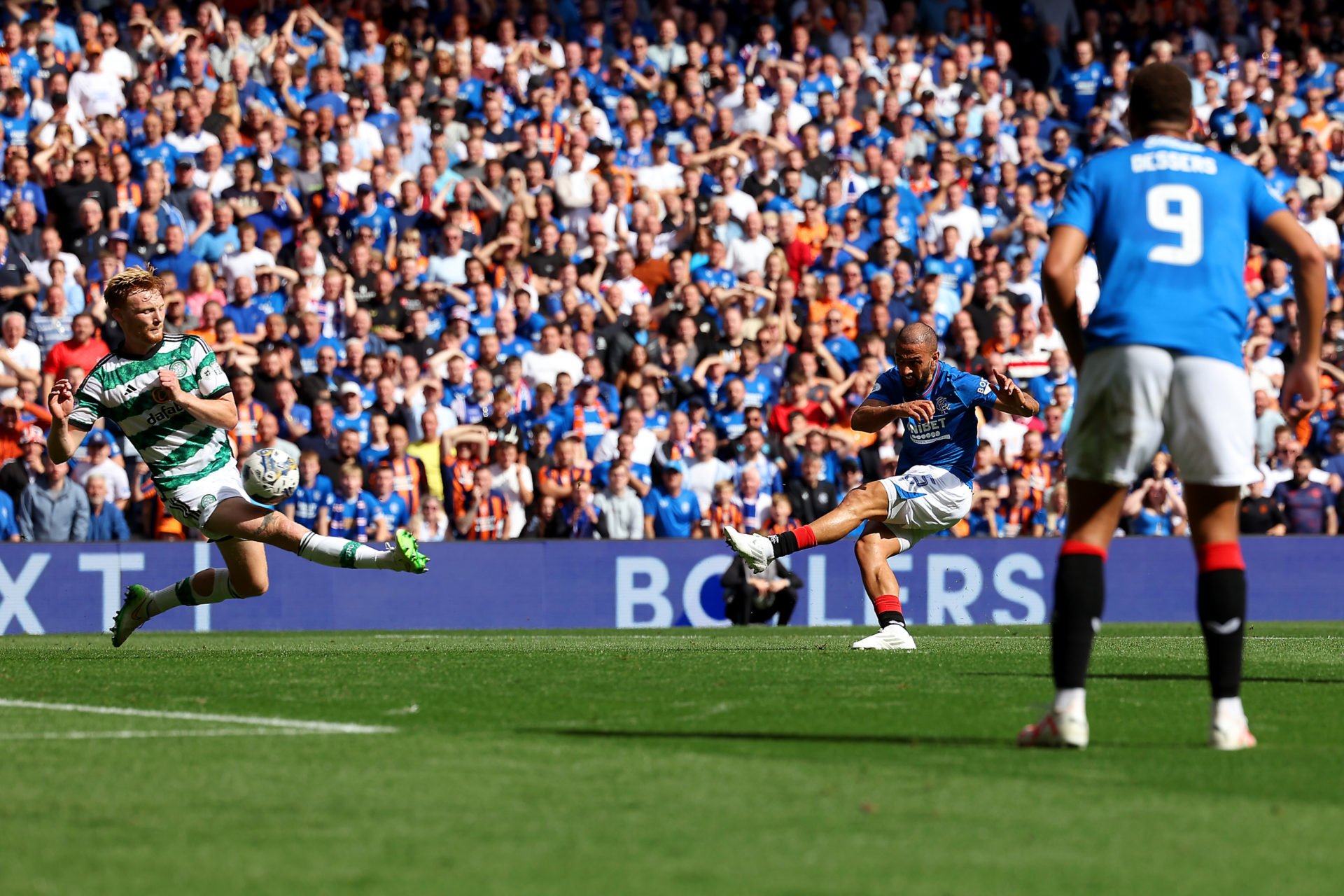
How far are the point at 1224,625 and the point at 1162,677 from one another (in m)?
3.45

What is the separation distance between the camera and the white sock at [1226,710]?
6.49 m

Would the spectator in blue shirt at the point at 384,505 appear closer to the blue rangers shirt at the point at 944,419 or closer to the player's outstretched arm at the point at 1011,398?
the blue rangers shirt at the point at 944,419

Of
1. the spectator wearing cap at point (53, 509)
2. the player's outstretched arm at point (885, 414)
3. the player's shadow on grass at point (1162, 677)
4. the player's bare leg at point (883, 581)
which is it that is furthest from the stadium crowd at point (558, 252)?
the player's shadow on grass at point (1162, 677)

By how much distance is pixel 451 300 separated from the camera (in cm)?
2080

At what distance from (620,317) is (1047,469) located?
16.0 feet

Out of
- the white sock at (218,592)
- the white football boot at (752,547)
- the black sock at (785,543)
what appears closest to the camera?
the white sock at (218,592)

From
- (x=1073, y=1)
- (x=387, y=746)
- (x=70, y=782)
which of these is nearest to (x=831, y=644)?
(x=387, y=746)

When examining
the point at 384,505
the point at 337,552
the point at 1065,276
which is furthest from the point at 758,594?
the point at 1065,276

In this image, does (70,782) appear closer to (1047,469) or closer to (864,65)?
(1047,469)

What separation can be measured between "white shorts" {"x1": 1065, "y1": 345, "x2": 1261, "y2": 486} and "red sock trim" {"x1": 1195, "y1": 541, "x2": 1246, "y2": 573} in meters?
0.23

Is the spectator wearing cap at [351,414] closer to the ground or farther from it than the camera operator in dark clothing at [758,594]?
farther from it

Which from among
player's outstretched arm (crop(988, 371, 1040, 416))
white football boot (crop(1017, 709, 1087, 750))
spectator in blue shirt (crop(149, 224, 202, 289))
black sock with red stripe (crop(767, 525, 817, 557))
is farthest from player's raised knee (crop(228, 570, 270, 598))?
spectator in blue shirt (crop(149, 224, 202, 289))

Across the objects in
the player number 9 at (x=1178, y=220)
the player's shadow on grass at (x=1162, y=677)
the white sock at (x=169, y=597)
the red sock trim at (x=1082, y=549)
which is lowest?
the player's shadow on grass at (x=1162, y=677)

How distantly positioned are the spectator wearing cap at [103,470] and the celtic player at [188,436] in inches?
284
